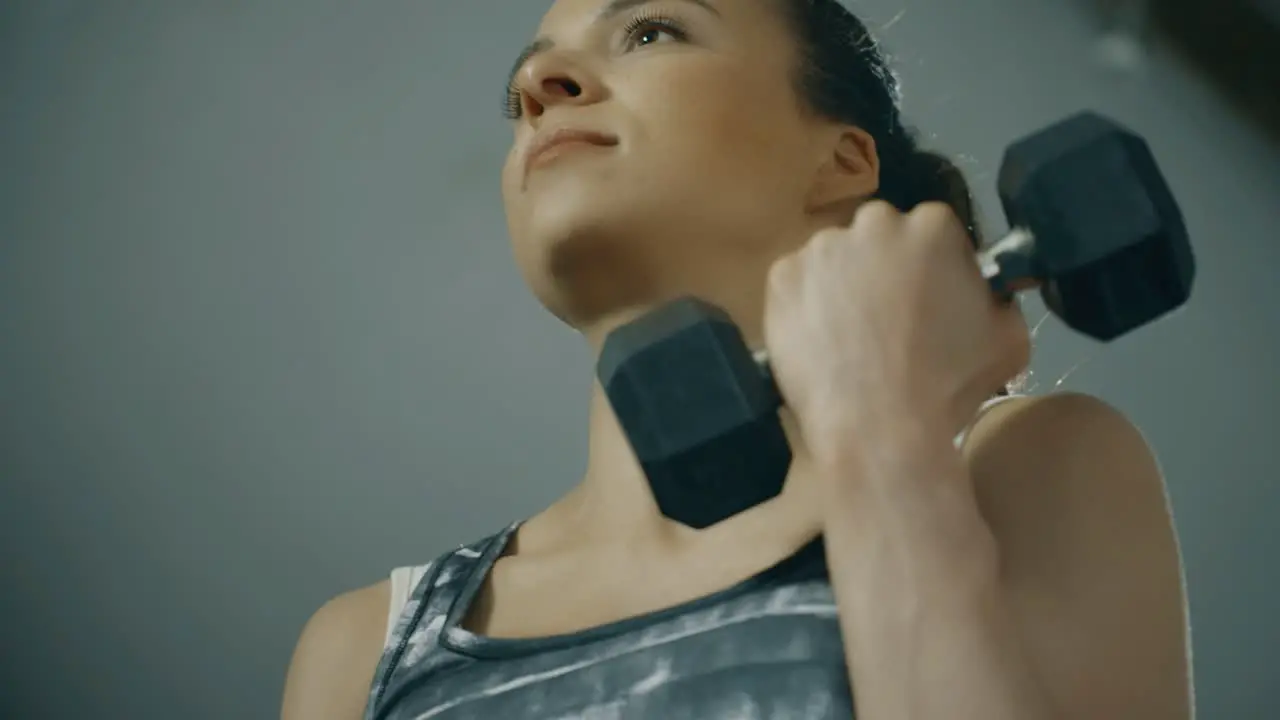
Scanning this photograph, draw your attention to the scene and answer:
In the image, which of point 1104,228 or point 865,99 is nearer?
point 1104,228

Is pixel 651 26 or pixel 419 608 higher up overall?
pixel 651 26

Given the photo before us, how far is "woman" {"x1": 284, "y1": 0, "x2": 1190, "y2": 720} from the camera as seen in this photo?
60 cm

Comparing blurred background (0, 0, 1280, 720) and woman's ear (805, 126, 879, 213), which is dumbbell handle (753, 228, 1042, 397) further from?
blurred background (0, 0, 1280, 720)

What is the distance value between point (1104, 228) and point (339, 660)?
751mm

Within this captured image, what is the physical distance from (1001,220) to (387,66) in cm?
Result: 82

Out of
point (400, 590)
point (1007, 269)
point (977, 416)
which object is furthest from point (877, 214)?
point (400, 590)

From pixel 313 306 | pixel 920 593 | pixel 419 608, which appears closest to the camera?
pixel 920 593

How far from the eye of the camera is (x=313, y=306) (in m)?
1.50

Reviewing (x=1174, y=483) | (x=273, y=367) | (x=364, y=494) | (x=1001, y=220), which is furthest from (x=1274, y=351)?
(x=273, y=367)

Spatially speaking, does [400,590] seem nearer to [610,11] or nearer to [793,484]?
[793,484]

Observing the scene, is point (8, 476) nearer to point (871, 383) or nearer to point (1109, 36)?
point (871, 383)

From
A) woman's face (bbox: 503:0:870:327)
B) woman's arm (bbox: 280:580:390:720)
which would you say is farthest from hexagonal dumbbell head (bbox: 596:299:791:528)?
woman's arm (bbox: 280:580:390:720)

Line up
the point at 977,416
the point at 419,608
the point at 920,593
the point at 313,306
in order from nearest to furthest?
the point at 920,593 → the point at 977,416 → the point at 419,608 → the point at 313,306

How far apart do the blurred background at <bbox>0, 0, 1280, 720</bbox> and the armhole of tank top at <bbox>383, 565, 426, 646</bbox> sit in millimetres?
478
